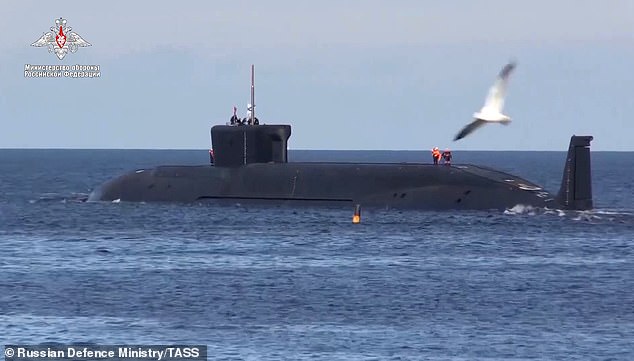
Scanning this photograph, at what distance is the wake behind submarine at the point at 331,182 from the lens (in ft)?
186

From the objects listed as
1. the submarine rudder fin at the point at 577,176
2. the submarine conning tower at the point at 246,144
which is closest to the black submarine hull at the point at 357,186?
the submarine conning tower at the point at 246,144

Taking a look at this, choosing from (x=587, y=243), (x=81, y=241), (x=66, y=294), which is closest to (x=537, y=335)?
(x=66, y=294)

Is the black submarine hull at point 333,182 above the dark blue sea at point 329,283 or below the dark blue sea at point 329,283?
above

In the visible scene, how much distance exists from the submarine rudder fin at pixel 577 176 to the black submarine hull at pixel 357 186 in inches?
29.7

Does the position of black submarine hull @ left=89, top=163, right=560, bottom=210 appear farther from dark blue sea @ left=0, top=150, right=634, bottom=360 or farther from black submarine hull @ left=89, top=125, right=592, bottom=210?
dark blue sea @ left=0, top=150, right=634, bottom=360

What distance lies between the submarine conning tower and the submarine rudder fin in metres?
14.3

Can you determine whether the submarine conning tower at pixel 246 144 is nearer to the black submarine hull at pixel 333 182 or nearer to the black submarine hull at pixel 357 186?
the black submarine hull at pixel 333 182

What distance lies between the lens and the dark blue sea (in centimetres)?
2838

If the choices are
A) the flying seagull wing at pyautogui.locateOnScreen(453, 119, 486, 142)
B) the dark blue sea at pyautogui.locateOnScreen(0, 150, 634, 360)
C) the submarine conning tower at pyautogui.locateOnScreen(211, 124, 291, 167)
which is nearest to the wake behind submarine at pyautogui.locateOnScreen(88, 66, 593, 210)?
the submarine conning tower at pyautogui.locateOnScreen(211, 124, 291, 167)

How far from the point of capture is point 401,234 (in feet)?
168

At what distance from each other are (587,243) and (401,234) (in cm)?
729

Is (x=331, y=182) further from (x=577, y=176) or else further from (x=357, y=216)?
(x=577, y=176)

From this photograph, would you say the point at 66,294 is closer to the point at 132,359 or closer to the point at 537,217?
the point at 132,359

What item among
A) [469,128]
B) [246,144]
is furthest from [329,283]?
[246,144]
